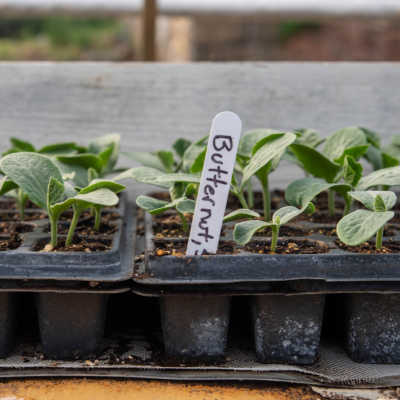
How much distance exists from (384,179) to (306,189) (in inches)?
4.4

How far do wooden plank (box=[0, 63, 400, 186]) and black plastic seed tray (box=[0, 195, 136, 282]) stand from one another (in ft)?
1.34

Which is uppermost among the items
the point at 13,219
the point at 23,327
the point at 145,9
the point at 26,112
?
the point at 145,9

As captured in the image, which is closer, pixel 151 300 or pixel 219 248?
pixel 219 248

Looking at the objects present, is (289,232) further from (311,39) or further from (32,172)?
(311,39)

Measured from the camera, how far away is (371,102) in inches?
47.4

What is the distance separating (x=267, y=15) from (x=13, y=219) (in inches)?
41.5

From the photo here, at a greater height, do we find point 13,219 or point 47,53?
point 47,53

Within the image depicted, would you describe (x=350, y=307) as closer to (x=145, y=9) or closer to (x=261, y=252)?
(x=261, y=252)

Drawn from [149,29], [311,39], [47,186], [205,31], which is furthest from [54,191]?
[311,39]

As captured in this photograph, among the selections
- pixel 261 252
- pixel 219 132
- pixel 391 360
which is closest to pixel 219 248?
pixel 261 252

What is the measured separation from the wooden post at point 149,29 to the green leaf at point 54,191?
907 mm

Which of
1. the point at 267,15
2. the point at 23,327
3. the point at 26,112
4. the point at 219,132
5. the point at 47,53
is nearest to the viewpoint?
the point at 219,132

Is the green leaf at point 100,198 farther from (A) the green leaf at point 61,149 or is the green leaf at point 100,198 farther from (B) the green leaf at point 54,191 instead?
(A) the green leaf at point 61,149

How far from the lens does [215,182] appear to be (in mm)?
665
